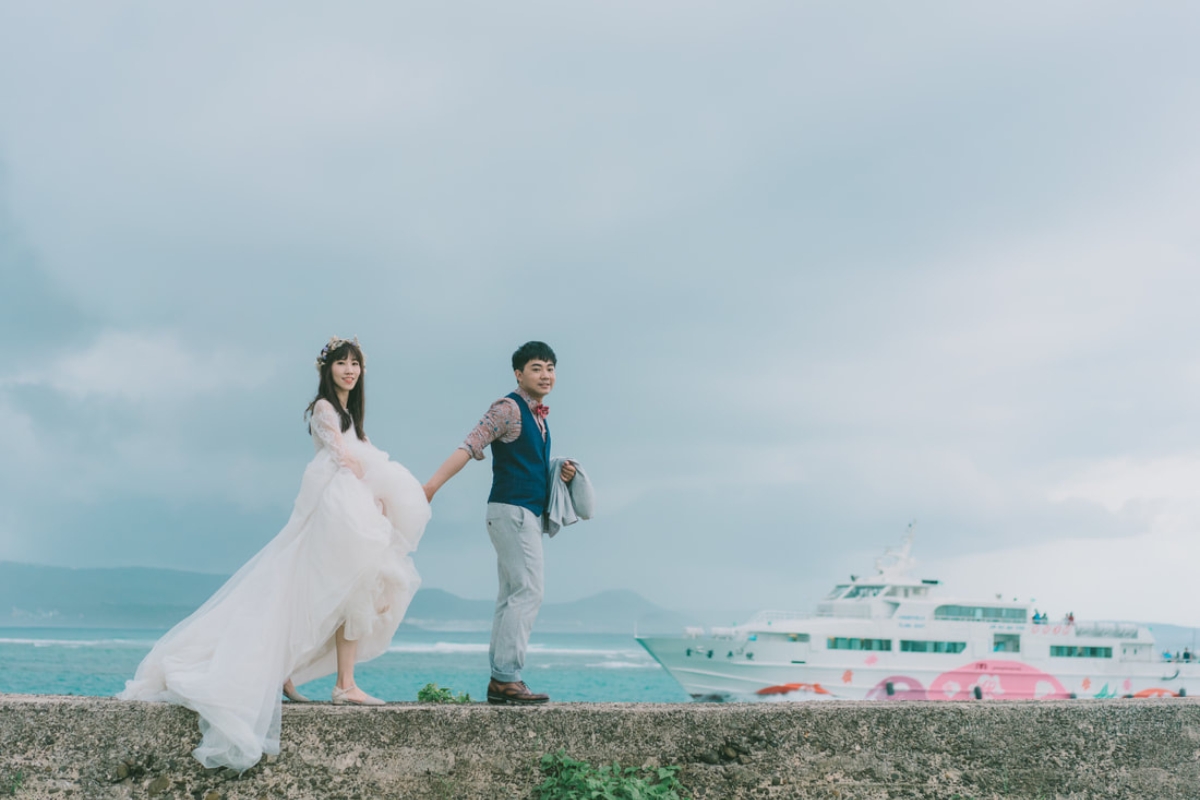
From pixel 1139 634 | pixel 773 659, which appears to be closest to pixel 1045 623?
pixel 1139 634

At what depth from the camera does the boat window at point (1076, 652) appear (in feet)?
97.6

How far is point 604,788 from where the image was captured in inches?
142

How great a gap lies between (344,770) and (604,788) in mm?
1009

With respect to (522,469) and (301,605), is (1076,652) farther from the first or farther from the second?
(301,605)

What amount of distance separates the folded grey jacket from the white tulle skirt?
59cm


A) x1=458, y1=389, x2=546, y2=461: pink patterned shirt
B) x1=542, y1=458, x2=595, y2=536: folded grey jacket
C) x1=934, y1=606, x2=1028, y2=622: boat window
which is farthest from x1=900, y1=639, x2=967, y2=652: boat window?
x1=458, y1=389, x2=546, y2=461: pink patterned shirt

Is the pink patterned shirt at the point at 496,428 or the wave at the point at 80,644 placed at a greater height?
the pink patterned shirt at the point at 496,428

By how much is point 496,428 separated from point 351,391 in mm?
747

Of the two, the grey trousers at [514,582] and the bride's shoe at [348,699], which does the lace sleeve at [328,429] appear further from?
the bride's shoe at [348,699]

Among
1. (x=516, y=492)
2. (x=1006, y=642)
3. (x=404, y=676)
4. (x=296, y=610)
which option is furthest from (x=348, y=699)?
(x=404, y=676)

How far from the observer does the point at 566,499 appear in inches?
176

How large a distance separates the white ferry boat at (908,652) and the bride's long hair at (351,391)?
2486cm

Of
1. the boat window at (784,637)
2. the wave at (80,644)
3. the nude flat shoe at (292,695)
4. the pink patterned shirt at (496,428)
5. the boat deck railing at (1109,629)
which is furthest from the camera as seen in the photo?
the wave at (80,644)

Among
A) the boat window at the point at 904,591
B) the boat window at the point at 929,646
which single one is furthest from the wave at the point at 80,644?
the boat window at the point at 929,646
